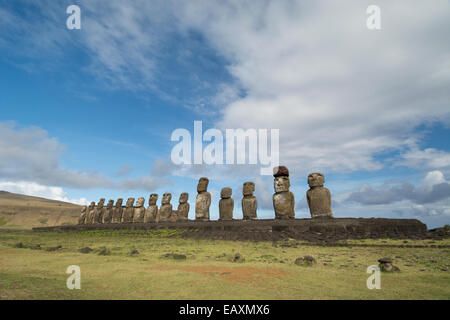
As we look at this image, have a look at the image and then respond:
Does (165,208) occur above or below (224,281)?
above

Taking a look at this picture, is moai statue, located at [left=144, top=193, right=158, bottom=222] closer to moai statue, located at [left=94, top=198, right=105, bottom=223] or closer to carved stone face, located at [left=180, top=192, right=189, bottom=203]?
carved stone face, located at [left=180, top=192, right=189, bottom=203]

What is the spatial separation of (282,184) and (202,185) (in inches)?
283

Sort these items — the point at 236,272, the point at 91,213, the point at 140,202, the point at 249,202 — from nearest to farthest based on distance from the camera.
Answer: the point at 236,272
the point at 249,202
the point at 140,202
the point at 91,213

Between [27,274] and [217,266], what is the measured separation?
12.4 feet

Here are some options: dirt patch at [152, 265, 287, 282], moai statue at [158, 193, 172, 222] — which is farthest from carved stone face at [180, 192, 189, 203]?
dirt patch at [152, 265, 287, 282]

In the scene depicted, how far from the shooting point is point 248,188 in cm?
1841

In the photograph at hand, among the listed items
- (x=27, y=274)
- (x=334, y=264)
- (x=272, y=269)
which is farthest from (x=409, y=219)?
(x=27, y=274)

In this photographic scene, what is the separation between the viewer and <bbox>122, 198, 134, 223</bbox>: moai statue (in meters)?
29.3

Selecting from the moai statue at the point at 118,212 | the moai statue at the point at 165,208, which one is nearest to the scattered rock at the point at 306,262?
the moai statue at the point at 165,208

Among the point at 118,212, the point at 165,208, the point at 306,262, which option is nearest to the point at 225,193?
the point at 165,208

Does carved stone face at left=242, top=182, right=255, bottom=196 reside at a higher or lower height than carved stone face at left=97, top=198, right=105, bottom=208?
higher

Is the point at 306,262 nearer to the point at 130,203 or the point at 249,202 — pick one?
the point at 249,202

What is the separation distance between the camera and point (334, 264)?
252 inches

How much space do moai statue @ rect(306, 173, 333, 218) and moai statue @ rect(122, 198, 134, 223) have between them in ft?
67.6
